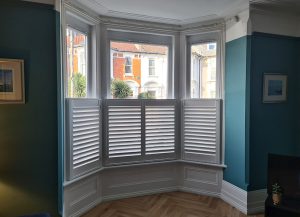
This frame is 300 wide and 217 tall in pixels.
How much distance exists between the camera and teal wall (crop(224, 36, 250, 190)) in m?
2.84

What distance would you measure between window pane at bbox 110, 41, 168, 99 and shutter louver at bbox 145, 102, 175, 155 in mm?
226

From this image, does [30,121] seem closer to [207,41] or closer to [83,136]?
[83,136]

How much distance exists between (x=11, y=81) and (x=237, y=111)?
254cm

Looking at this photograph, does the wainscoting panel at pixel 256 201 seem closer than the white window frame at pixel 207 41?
Yes

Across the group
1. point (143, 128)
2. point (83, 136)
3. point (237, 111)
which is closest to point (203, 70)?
point (237, 111)

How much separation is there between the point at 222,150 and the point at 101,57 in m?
2.11

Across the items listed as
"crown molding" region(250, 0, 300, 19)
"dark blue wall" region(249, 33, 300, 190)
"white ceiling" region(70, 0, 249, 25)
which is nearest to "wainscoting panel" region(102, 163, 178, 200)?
"dark blue wall" region(249, 33, 300, 190)

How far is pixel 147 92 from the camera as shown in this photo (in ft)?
11.3

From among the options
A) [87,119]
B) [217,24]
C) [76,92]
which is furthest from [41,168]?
[217,24]

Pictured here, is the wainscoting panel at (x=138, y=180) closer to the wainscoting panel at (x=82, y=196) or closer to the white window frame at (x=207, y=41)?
the wainscoting panel at (x=82, y=196)

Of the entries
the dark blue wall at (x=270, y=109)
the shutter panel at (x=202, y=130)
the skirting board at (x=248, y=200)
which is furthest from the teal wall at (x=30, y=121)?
the dark blue wall at (x=270, y=109)

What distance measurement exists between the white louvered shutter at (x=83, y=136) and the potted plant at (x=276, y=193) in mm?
2118

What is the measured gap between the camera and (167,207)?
9.84 feet

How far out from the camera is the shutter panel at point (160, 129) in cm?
337
